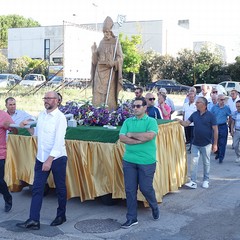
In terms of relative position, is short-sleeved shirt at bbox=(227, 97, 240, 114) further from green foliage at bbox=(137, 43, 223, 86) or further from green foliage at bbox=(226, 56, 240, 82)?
green foliage at bbox=(226, 56, 240, 82)

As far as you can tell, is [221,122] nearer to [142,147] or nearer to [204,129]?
[204,129]

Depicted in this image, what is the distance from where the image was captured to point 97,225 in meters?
6.24

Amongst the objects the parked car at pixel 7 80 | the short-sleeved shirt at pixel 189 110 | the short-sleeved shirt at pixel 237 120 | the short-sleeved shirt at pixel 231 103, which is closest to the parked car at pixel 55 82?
the parked car at pixel 7 80

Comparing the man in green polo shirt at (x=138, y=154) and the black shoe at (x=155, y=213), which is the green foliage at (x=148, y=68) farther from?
the man in green polo shirt at (x=138, y=154)

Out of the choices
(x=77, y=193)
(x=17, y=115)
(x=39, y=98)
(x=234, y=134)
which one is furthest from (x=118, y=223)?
(x=39, y=98)

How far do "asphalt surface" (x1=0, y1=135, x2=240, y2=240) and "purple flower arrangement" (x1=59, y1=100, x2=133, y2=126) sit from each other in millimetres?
1411

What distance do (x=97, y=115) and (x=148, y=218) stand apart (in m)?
2.29

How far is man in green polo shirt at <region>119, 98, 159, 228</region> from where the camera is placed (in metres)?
5.95

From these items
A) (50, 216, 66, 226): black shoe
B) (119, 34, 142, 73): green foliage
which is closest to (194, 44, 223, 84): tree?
(119, 34, 142, 73): green foliage

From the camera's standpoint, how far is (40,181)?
19.3 feet

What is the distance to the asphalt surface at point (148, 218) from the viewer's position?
19.1 ft

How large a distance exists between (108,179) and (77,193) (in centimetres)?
60

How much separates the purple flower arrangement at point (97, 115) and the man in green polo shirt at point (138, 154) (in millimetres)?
1898

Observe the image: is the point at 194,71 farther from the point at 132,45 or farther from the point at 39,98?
the point at 39,98
